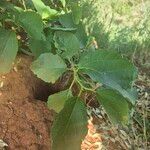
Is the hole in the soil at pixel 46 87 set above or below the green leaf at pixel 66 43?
below

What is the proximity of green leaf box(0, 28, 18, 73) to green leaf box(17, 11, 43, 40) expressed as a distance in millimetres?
59

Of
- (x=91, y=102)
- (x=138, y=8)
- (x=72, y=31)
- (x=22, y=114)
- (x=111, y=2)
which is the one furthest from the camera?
(x=138, y=8)

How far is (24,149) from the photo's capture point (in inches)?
67.4

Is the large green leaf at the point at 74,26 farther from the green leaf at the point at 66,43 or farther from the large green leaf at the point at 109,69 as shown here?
the large green leaf at the point at 109,69

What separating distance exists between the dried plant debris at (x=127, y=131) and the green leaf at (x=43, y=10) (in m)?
1.10

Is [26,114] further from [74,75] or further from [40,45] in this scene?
[74,75]

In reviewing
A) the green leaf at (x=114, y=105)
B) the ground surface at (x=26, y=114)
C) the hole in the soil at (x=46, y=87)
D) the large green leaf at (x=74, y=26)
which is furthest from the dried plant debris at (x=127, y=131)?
the green leaf at (x=114, y=105)

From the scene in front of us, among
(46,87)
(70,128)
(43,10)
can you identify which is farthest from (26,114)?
(70,128)

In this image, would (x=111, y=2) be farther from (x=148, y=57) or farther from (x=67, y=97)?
(x=67, y=97)

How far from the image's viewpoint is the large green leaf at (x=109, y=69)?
1.02m

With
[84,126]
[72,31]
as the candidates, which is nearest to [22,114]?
[72,31]

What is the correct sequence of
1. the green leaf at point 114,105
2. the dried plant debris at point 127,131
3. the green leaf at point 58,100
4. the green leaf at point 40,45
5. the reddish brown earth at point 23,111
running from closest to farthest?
the green leaf at point 114,105 < the green leaf at point 58,100 < the green leaf at point 40,45 < the reddish brown earth at point 23,111 < the dried plant debris at point 127,131

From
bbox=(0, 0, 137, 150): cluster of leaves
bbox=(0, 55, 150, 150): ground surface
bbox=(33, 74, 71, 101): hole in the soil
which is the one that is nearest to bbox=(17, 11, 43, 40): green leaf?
bbox=(0, 0, 137, 150): cluster of leaves

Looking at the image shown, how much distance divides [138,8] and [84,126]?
4.55m
